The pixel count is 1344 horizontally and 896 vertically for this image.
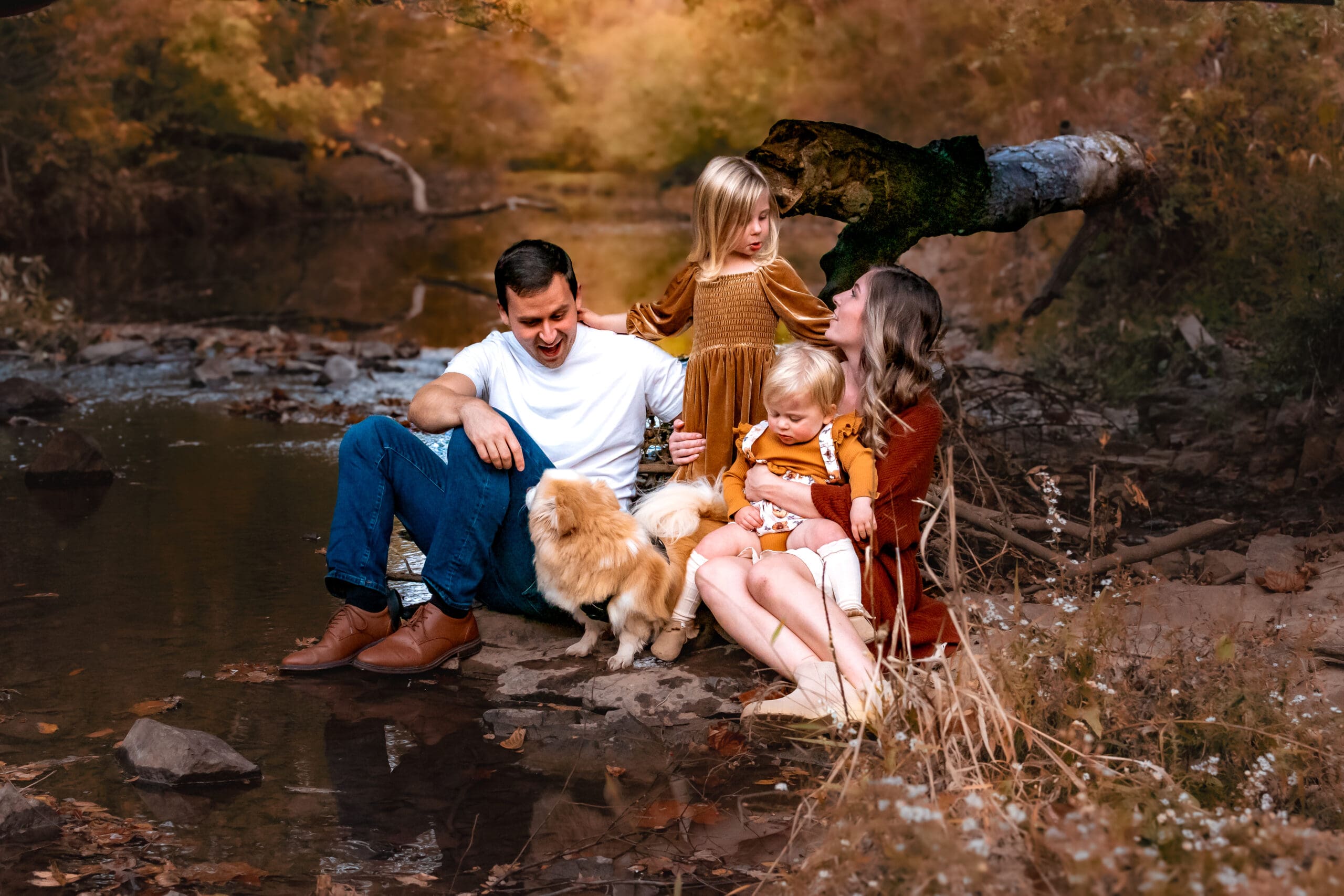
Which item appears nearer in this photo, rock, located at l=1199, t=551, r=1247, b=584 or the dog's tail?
the dog's tail

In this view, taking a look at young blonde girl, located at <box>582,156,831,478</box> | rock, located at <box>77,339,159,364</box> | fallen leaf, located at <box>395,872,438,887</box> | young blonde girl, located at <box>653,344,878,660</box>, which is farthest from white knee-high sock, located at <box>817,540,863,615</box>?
rock, located at <box>77,339,159,364</box>

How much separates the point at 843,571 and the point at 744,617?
12.4 inches

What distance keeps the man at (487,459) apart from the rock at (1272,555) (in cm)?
236

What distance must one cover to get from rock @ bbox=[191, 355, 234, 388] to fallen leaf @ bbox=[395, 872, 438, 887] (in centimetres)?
822

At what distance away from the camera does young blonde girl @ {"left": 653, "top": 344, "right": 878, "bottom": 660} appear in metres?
3.48

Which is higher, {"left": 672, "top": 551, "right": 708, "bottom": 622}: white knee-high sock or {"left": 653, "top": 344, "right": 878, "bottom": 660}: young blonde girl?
{"left": 653, "top": 344, "right": 878, "bottom": 660}: young blonde girl

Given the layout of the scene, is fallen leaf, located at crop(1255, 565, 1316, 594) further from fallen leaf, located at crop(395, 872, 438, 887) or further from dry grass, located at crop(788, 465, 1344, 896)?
fallen leaf, located at crop(395, 872, 438, 887)

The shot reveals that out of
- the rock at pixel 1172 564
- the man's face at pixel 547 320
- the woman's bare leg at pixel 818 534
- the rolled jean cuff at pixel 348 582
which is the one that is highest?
the man's face at pixel 547 320

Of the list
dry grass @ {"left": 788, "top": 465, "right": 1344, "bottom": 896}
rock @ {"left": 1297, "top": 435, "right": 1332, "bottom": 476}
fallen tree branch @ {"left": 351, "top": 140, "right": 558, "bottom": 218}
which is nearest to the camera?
dry grass @ {"left": 788, "top": 465, "right": 1344, "bottom": 896}

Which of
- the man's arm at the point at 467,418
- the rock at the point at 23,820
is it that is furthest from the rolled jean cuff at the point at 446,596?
the rock at the point at 23,820

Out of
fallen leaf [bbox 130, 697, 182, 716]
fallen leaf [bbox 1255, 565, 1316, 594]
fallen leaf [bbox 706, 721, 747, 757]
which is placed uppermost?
fallen leaf [bbox 1255, 565, 1316, 594]

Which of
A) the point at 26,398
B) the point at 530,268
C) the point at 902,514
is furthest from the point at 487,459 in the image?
the point at 26,398

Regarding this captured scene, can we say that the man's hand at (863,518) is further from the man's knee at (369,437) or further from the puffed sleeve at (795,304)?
the man's knee at (369,437)

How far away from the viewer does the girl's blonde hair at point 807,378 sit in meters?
3.52
